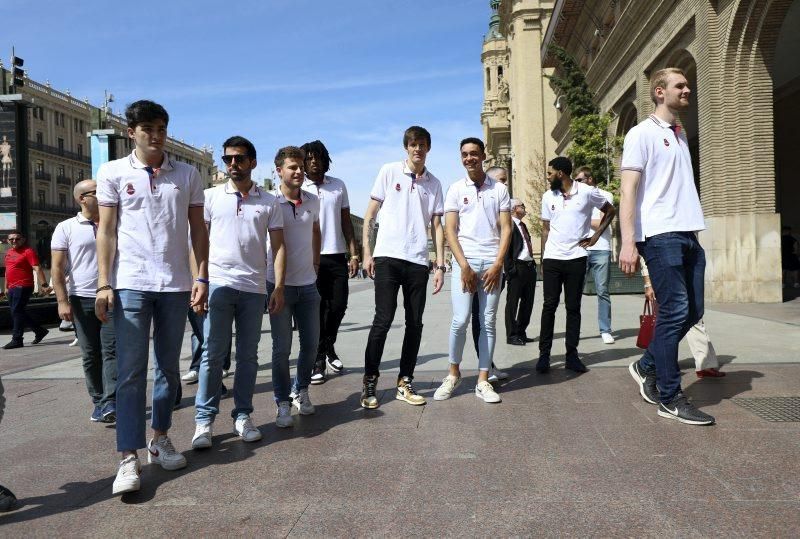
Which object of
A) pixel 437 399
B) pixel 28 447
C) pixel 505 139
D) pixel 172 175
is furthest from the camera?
pixel 505 139

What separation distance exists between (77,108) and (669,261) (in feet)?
263

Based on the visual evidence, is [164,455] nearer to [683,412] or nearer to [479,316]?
[479,316]

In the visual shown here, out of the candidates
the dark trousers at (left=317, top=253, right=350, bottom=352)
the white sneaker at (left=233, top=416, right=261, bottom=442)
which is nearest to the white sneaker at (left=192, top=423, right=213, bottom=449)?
the white sneaker at (left=233, top=416, right=261, bottom=442)

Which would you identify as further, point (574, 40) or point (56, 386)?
point (574, 40)

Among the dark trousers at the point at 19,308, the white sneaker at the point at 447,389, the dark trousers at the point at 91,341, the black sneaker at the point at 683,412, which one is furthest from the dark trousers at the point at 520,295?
the dark trousers at the point at 19,308

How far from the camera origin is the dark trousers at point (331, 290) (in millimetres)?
6078

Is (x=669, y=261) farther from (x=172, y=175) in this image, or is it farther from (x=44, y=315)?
(x=44, y=315)

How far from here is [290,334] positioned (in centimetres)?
458

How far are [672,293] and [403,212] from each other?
77.3 inches

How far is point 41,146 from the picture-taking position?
6750 centimetres

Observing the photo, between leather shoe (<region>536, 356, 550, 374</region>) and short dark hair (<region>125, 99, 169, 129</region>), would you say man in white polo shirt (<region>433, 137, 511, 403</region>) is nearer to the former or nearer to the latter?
leather shoe (<region>536, 356, 550, 374</region>)

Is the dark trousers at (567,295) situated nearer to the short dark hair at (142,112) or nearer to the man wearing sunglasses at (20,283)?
the short dark hair at (142,112)

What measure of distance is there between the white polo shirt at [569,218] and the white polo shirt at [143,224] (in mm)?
3720

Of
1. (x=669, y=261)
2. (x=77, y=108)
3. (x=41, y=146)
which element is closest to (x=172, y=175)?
(x=669, y=261)
